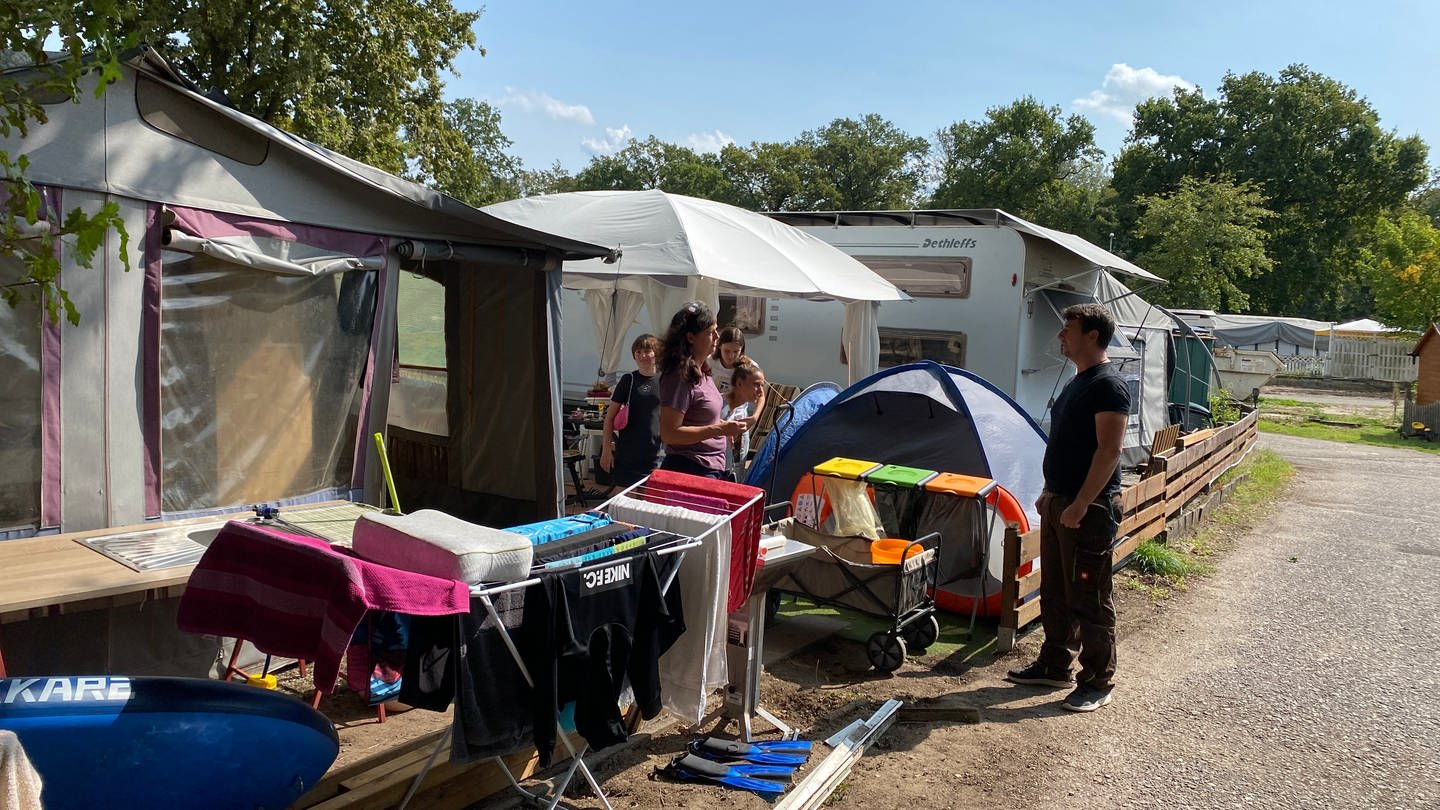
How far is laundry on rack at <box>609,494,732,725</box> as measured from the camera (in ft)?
10.5

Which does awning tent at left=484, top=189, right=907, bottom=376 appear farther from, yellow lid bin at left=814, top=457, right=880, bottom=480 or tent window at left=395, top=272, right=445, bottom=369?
yellow lid bin at left=814, top=457, right=880, bottom=480

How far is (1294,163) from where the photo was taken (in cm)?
3556

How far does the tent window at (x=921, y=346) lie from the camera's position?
11.5 metres

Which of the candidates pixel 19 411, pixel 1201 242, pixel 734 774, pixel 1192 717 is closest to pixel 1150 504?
pixel 1192 717

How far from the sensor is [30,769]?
70.9 inches

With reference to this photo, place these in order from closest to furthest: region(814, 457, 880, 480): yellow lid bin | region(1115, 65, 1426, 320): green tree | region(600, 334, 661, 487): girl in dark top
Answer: region(600, 334, 661, 487): girl in dark top
region(814, 457, 880, 480): yellow lid bin
region(1115, 65, 1426, 320): green tree

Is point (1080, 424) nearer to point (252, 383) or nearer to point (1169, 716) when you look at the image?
point (1169, 716)

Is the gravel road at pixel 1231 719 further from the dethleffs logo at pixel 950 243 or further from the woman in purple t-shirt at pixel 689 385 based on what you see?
the dethleffs logo at pixel 950 243

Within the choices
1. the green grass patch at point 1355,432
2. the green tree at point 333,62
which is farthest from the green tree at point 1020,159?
the green tree at point 333,62

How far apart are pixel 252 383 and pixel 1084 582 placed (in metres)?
4.20

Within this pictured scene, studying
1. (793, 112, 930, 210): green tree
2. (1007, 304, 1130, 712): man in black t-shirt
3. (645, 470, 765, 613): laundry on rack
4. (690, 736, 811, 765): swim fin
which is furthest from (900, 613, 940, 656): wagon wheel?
(793, 112, 930, 210): green tree

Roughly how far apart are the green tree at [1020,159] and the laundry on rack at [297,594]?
41116 millimetres

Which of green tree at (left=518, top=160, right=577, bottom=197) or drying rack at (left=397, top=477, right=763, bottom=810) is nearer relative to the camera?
drying rack at (left=397, top=477, right=763, bottom=810)

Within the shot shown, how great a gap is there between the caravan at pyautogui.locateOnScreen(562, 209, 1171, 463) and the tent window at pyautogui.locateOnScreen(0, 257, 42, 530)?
723 cm
